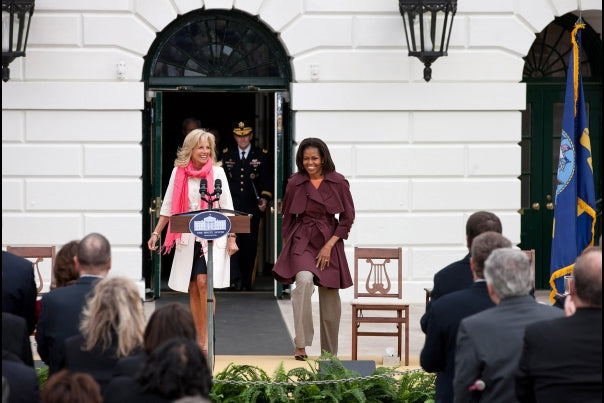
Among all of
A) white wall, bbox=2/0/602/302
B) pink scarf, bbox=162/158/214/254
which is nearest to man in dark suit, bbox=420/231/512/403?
pink scarf, bbox=162/158/214/254

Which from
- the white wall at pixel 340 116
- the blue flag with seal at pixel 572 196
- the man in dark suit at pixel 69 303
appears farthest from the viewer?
the white wall at pixel 340 116

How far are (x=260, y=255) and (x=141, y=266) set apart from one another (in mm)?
2826

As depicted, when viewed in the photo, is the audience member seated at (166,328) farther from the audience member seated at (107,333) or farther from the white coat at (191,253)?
the white coat at (191,253)

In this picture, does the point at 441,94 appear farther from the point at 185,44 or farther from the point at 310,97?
the point at 185,44

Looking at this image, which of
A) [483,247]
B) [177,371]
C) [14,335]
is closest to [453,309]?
[483,247]

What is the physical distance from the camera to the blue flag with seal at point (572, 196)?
34.9 feet

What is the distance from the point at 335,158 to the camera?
13.3 metres

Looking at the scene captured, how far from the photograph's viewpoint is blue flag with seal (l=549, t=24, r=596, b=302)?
34.9 ft

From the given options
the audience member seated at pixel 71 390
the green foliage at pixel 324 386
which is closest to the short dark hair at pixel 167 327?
the audience member seated at pixel 71 390

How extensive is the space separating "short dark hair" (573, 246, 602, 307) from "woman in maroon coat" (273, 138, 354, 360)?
189 inches

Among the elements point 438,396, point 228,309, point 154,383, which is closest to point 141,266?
point 228,309

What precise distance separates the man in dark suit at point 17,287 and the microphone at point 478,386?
2531 mm

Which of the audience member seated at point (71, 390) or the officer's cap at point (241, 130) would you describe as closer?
the audience member seated at point (71, 390)

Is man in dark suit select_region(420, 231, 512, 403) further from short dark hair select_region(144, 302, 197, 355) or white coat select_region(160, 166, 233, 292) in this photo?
white coat select_region(160, 166, 233, 292)
